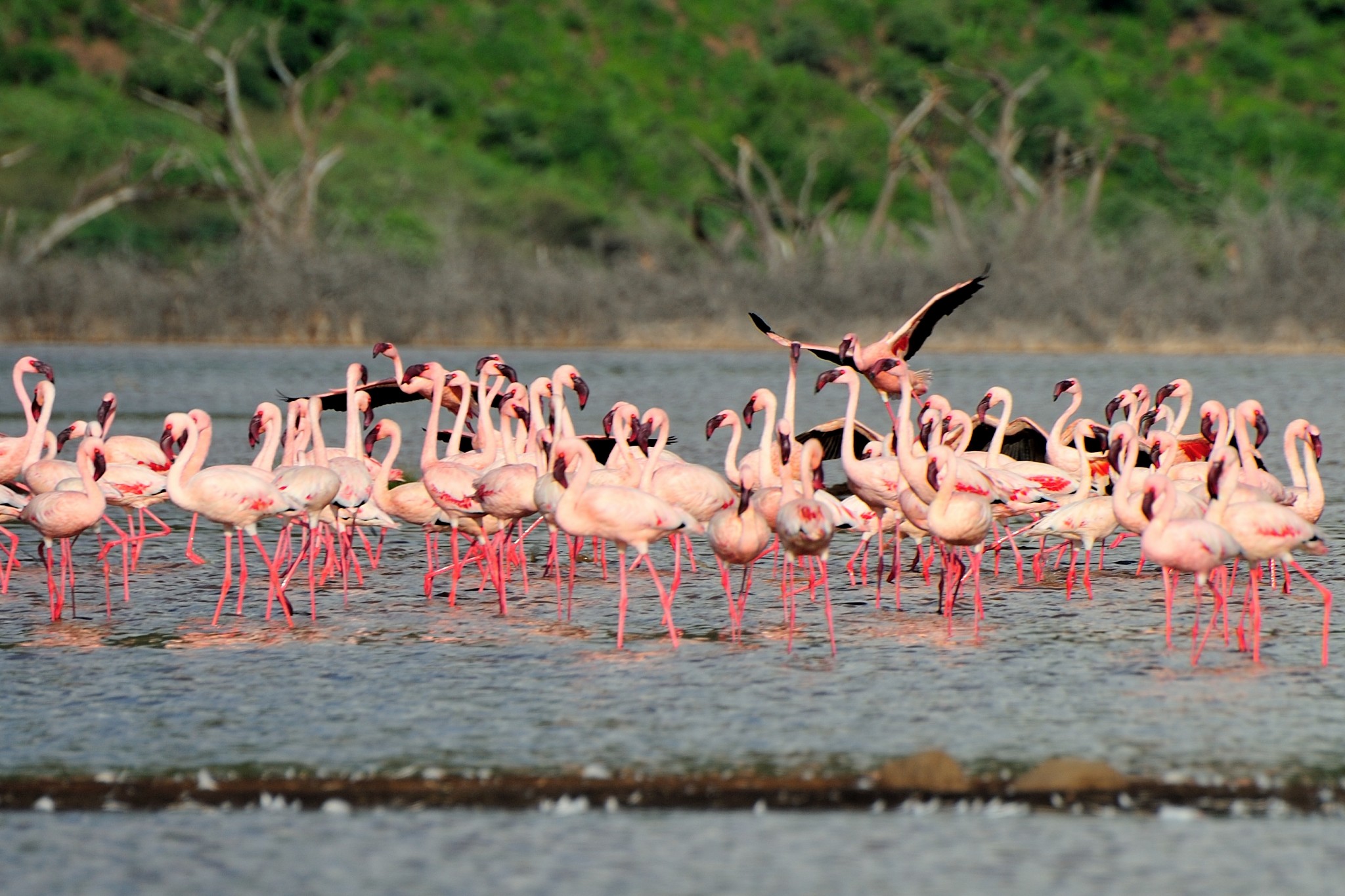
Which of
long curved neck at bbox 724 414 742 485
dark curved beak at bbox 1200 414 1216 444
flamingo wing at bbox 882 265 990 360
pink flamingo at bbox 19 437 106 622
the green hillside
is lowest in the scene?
pink flamingo at bbox 19 437 106 622

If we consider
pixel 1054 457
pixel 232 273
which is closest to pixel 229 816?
pixel 1054 457

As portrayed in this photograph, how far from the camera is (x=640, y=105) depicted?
5622 cm

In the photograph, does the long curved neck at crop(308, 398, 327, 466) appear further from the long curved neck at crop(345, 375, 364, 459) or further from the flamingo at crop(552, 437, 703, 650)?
the flamingo at crop(552, 437, 703, 650)

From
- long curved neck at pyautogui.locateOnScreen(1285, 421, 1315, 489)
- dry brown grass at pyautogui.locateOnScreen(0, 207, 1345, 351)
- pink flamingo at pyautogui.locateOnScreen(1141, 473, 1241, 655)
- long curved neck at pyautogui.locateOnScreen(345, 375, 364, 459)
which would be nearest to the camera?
pink flamingo at pyautogui.locateOnScreen(1141, 473, 1241, 655)

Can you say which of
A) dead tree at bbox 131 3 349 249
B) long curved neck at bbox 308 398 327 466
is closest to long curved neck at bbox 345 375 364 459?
long curved neck at bbox 308 398 327 466

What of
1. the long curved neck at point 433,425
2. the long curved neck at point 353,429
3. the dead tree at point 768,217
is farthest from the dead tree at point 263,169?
the long curved neck at point 353,429

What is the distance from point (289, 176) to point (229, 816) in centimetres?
3624

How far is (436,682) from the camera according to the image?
657cm

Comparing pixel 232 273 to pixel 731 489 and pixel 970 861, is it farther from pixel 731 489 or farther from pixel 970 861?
pixel 970 861

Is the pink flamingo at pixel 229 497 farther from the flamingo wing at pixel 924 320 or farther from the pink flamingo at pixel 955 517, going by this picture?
the flamingo wing at pixel 924 320

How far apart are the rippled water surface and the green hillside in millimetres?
28738

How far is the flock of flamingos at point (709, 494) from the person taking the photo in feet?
24.2

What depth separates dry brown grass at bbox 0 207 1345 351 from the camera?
2939 cm

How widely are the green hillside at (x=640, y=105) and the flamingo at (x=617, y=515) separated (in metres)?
29.3
